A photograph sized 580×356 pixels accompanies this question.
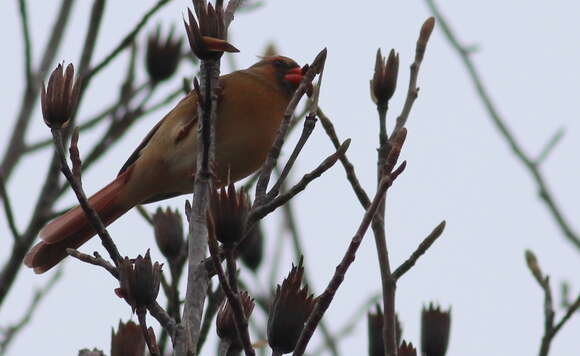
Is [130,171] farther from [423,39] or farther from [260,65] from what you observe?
→ [423,39]

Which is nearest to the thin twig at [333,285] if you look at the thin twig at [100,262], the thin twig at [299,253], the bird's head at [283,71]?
the thin twig at [100,262]

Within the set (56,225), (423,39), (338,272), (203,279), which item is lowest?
(338,272)

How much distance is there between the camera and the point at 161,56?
3.77 m

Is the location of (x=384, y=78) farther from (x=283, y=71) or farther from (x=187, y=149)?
(x=283, y=71)

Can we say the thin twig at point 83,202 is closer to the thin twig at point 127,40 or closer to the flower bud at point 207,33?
the flower bud at point 207,33

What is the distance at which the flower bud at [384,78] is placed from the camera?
7.67 feet

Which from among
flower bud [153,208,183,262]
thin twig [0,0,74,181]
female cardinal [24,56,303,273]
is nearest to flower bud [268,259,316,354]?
flower bud [153,208,183,262]

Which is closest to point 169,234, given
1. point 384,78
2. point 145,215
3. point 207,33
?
point 145,215

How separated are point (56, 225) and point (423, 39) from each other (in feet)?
5.59

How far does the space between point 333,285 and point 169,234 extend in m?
1.17

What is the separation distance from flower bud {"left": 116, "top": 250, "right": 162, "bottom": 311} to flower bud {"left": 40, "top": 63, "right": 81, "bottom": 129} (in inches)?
14.6

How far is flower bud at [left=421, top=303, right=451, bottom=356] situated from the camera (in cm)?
226

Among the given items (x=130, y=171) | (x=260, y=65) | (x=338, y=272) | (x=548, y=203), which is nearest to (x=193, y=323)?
(x=338, y=272)

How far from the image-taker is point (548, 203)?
297 centimetres
